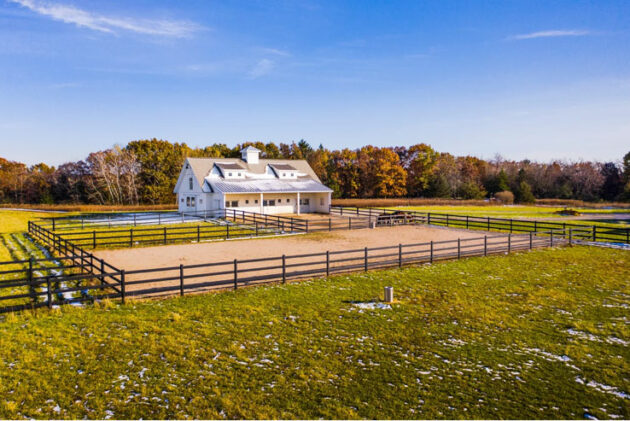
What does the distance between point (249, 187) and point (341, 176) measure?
142 feet

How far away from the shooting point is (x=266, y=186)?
144 ft

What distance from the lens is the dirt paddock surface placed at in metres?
15.2

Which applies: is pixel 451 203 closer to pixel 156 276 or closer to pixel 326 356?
pixel 156 276

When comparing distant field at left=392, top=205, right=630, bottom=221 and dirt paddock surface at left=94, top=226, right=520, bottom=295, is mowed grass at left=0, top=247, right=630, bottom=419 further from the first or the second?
distant field at left=392, top=205, right=630, bottom=221

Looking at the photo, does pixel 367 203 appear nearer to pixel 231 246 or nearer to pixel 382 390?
pixel 231 246

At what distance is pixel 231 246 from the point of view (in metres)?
22.9

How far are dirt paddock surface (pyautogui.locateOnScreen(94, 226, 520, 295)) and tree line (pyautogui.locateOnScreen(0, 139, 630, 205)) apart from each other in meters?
49.3

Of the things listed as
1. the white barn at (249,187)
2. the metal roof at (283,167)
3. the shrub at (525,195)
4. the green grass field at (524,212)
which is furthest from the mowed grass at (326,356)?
the shrub at (525,195)

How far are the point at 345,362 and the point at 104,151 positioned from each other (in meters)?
79.3

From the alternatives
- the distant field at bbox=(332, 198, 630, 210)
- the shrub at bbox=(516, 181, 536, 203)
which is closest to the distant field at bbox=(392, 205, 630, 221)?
the distant field at bbox=(332, 198, 630, 210)

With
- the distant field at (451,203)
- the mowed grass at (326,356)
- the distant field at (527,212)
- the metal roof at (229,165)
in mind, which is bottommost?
the mowed grass at (326,356)

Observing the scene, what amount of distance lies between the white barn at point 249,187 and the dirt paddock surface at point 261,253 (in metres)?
15.9

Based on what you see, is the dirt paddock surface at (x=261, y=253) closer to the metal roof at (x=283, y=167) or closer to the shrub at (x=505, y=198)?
the metal roof at (x=283, y=167)

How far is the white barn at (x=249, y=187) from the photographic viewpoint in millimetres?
41969
